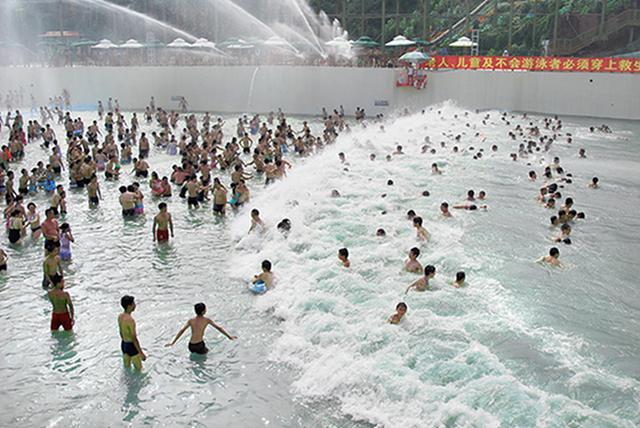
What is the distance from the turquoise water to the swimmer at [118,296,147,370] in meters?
0.25

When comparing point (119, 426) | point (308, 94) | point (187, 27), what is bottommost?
point (119, 426)

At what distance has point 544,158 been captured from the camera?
25781mm

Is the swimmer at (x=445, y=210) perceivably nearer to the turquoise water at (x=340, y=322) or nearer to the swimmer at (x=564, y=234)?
the turquoise water at (x=340, y=322)

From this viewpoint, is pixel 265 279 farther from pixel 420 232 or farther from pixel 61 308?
pixel 420 232

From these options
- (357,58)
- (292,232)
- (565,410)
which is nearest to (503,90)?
(357,58)

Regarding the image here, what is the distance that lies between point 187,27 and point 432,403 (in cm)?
5454

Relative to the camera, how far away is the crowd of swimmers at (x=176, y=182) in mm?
11812

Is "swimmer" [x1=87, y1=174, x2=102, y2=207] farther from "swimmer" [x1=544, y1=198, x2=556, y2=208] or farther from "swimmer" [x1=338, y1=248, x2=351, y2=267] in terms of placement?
"swimmer" [x1=544, y1=198, x2=556, y2=208]

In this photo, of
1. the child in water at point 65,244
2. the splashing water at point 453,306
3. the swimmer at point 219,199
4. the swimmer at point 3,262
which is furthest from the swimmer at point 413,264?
the swimmer at point 3,262

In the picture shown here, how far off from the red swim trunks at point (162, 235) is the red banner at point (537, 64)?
2589 centimetres

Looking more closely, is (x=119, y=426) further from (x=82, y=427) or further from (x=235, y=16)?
(x=235, y=16)

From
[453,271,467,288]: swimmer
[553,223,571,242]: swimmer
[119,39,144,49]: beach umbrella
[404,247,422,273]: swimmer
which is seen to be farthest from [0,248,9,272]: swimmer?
[119,39,144,49]: beach umbrella

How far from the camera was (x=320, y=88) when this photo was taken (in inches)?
1567

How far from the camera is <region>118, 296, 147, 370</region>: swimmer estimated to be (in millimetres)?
9062
